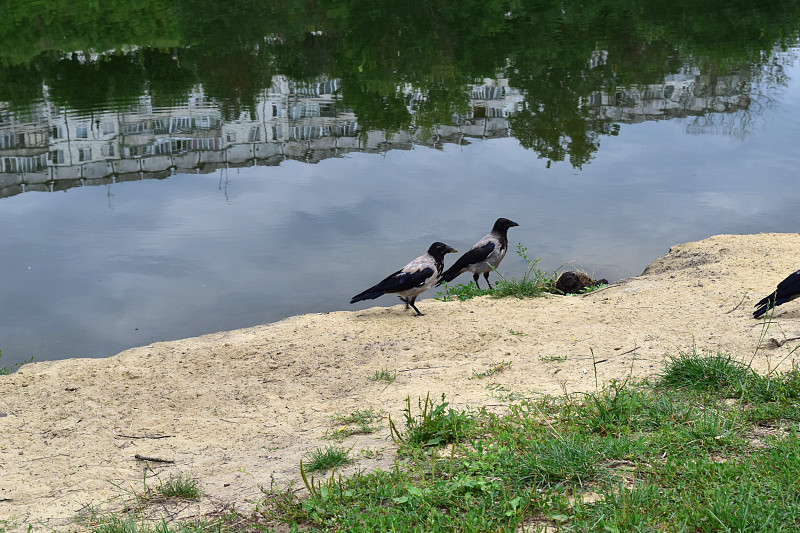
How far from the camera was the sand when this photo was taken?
15.4 feet

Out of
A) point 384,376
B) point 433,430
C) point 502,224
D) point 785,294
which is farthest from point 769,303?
point 502,224

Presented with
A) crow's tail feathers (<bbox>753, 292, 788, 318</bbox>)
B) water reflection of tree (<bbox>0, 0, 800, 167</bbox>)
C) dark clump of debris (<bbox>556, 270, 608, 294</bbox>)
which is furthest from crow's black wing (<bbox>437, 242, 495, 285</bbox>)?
water reflection of tree (<bbox>0, 0, 800, 167</bbox>)

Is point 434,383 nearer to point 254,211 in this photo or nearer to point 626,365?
point 626,365

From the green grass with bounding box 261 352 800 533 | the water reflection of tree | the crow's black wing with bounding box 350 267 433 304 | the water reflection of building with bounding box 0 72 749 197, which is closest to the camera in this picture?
the green grass with bounding box 261 352 800 533

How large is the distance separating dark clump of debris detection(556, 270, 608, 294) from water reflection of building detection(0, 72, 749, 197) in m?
6.46

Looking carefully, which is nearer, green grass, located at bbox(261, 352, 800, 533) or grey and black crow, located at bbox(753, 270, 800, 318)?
green grass, located at bbox(261, 352, 800, 533)

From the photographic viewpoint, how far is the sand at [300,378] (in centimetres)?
468

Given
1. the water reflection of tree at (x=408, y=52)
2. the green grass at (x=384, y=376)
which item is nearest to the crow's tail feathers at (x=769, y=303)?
the green grass at (x=384, y=376)

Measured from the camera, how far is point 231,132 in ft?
52.4

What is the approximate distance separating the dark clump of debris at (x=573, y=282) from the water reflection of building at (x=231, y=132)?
6460 millimetres

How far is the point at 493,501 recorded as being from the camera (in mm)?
3801

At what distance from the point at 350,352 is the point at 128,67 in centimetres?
1781

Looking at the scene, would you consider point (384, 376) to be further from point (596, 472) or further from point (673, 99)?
point (673, 99)

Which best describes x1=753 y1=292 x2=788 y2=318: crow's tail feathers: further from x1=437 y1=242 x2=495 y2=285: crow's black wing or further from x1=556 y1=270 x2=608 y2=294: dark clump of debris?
x1=437 y1=242 x2=495 y2=285: crow's black wing
